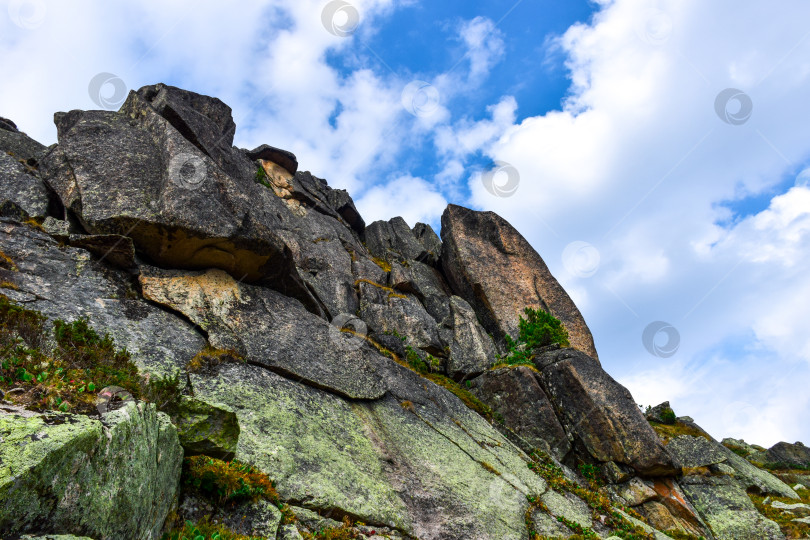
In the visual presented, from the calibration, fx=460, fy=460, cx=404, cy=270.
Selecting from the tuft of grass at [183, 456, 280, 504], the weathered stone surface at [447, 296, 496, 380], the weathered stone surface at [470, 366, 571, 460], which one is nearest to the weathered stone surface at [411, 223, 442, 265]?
the weathered stone surface at [447, 296, 496, 380]

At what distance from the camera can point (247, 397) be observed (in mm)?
12766

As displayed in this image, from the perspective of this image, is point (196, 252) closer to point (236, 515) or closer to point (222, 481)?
point (222, 481)

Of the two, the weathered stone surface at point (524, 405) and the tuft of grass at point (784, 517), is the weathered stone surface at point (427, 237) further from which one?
the tuft of grass at point (784, 517)

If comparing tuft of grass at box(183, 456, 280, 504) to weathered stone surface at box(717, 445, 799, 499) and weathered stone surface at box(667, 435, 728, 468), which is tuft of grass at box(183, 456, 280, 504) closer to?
weathered stone surface at box(667, 435, 728, 468)

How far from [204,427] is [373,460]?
5.63 m

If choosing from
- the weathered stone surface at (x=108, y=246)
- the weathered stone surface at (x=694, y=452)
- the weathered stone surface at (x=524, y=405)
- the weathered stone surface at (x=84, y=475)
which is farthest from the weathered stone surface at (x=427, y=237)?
the weathered stone surface at (x=84, y=475)

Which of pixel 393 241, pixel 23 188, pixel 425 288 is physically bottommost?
pixel 23 188

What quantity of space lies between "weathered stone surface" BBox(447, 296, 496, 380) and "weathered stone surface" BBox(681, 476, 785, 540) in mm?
12241

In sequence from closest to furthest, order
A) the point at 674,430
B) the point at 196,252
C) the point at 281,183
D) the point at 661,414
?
the point at 196,252 → the point at 674,430 → the point at 661,414 → the point at 281,183

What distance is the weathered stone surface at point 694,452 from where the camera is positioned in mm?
24594

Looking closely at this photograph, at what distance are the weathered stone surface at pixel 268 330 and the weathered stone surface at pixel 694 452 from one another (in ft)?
59.9

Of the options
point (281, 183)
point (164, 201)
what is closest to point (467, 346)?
point (164, 201)

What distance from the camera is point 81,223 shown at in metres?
16.4

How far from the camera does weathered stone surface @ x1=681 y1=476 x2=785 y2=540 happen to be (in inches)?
814
